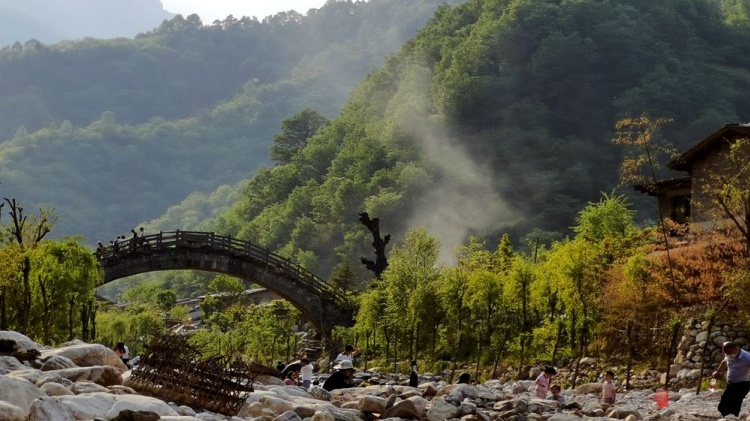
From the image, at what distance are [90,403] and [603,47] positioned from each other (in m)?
138

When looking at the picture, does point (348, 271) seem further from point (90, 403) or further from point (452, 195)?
point (90, 403)

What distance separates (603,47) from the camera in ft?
504

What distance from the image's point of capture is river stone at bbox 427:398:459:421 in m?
31.2

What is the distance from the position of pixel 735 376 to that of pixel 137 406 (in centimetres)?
1348

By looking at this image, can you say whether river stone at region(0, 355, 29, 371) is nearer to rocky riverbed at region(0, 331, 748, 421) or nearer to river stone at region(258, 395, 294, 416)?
rocky riverbed at region(0, 331, 748, 421)

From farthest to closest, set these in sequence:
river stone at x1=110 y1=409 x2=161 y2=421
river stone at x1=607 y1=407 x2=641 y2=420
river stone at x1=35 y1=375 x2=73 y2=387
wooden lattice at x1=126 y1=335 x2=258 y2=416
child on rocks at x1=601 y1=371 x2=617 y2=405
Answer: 1. child on rocks at x1=601 y1=371 x2=617 y2=405
2. river stone at x1=607 y1=407 x2=641 y2=420
3. wooden lattice at x1=126 y1=335 x2=258 y2=416
4. river stone at x1=35 y1=375 x2=73 y2=387
5. river stone at x1=110 y1=409 x2=161 y2=421

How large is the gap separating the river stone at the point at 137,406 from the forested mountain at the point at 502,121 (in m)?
97.7

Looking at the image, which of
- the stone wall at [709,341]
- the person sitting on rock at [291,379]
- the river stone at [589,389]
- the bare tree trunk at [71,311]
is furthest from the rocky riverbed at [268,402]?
the bare tree trunk at [71,311]

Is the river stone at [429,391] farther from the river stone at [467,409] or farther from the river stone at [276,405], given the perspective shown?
the river stone at [276,405]

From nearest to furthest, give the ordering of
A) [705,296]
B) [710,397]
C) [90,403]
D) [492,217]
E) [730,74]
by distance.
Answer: [90,403] → [710,397] → [705,296] → [492,217] → [730,74]

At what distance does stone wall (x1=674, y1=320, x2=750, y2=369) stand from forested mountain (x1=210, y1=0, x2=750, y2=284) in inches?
2944

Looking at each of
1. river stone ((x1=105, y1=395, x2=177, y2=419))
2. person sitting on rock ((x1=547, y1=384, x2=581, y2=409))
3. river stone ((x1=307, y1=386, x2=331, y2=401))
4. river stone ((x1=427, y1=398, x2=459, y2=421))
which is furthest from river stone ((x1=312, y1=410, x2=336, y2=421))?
person sitting on rock ((x1=547, y1=384, x2=581, y2=409))

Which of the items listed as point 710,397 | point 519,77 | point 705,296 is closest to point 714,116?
point 519,77

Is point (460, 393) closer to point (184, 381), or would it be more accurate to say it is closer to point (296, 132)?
point (184, 381)
